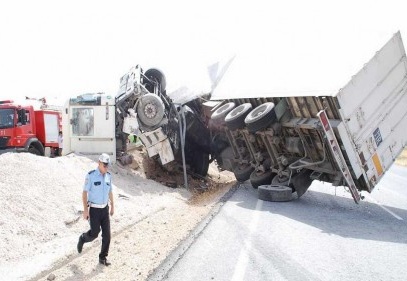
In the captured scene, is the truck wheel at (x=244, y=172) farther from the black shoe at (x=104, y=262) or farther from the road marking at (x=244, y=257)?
the black shoe at (x=104, y=262)

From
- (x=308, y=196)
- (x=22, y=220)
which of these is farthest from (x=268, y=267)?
(x=308, y=196)

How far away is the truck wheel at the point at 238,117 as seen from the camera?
11.0 metres

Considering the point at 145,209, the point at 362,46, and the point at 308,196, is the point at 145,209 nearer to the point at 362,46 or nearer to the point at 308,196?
the point at 308,196

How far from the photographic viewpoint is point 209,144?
44.5 ft

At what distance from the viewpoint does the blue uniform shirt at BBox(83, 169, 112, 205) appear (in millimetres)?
5426

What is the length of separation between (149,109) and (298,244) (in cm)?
687

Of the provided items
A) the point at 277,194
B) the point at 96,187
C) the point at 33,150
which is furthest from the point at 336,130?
the point at 33,150

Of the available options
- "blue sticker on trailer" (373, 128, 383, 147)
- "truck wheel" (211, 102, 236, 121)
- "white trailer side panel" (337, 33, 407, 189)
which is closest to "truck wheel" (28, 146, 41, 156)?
"truck wheel" (211, 102, 236, 121)

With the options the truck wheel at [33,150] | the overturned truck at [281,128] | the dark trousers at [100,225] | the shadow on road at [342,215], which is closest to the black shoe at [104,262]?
the dark trousers at [100,225]

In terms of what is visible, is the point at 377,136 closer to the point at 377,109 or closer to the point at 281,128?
the point at 377,109

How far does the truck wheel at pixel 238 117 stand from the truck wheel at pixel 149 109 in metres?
1.95

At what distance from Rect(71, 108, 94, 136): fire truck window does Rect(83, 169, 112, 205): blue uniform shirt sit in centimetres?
682

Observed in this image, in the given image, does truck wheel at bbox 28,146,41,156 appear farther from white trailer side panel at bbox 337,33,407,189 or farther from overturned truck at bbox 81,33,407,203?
white trailer side panel at bbox 337,33,407,189

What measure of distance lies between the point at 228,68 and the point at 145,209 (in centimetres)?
661
